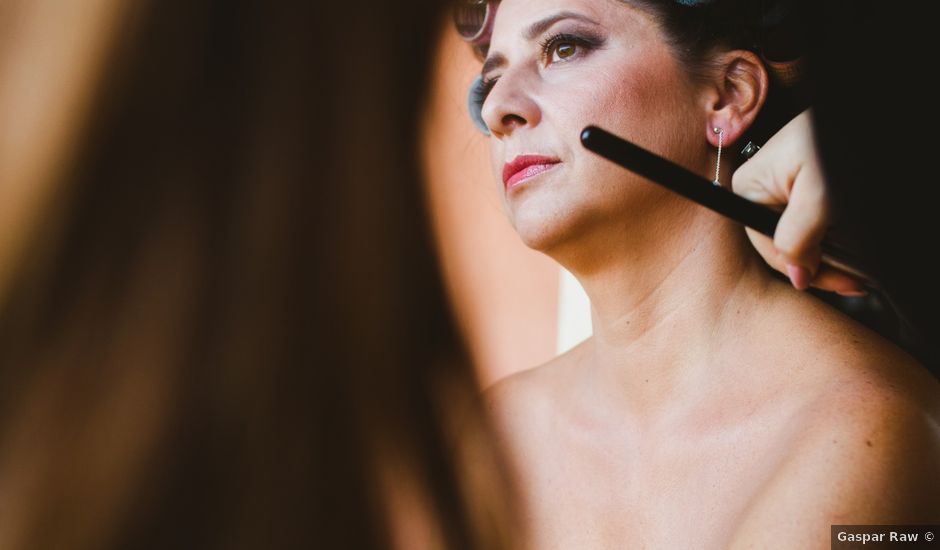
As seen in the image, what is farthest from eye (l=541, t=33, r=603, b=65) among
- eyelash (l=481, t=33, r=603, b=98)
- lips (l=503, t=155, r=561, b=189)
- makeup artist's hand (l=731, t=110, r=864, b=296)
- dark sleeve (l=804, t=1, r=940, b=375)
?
dark sleeve (l=804, t=1, r=940, b=375)

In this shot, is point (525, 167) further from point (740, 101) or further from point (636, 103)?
point (740, 101)

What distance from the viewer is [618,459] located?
41.4 inches

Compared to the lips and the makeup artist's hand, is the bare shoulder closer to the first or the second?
the makeup artist's hand

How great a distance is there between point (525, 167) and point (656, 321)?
9.2 inches

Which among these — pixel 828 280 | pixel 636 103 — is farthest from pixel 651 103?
pixel 828 280

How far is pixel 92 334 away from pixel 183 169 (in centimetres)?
7

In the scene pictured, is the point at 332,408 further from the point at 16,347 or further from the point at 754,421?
the point at 754,421

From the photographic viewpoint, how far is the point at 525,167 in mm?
1034

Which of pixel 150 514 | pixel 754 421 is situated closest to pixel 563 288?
pixel 754 421

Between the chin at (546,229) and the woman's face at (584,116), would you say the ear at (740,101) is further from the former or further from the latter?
the chin at (546,229)

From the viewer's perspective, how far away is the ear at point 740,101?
1059 millimetres

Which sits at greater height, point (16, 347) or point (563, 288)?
point (563, 288)

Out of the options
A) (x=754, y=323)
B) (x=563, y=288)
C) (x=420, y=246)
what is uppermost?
(x=563, y=288)

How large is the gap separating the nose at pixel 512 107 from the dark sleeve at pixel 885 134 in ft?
2.22
